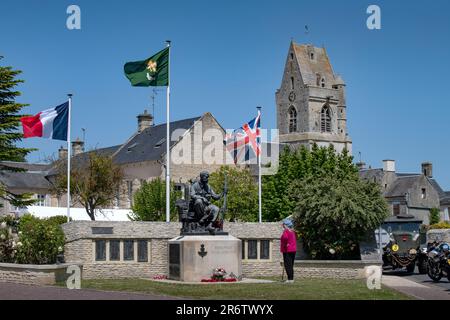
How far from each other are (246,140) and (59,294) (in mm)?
20858

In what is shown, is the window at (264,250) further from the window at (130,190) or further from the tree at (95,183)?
the window at (130,190)

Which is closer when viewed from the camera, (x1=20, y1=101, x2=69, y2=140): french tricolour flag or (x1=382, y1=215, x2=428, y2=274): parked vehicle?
(x1=382, y1=215, x2=428, y2=274): parked vehicle

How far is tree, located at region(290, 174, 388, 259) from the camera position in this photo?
28.3m

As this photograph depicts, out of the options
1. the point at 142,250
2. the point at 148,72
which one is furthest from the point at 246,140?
the point at 142,250

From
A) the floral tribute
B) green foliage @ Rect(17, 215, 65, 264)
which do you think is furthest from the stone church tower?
green foliage @ Rect(17, 215, 65, 264)

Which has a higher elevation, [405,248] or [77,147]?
[77,147]

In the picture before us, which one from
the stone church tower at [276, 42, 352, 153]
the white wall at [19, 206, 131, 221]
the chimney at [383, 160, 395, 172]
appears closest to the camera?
the white wall at [19, 206, 131, 221]

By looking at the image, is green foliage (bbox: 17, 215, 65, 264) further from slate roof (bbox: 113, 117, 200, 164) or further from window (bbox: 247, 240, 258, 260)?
slate roof (bbox: 113, 117, 200, 164)

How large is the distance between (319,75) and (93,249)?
335ft

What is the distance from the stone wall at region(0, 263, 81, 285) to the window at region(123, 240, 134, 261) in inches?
171

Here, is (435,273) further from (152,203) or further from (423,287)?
(152,203)

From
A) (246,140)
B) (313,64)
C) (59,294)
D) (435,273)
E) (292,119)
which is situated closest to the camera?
(59,294)

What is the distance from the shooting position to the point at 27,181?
67.3 metres

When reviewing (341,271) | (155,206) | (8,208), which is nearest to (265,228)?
(341,271)
